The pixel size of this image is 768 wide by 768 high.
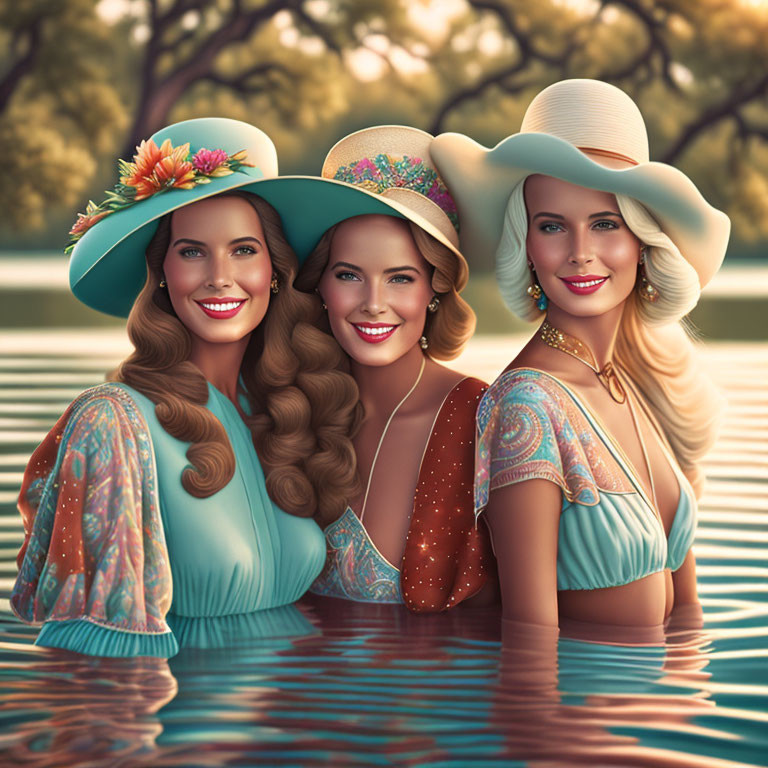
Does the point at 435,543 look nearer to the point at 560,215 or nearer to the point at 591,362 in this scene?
the point at 591,362

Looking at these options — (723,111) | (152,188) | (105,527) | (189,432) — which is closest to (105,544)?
(105,527)

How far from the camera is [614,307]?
15.4 feet

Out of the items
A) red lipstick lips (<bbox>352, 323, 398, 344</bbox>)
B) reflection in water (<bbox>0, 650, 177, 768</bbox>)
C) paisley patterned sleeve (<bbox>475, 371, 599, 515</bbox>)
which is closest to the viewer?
reflection in water (<bbox>0, 650, 177, 768</bbox>)

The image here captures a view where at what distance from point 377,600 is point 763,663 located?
130 cm

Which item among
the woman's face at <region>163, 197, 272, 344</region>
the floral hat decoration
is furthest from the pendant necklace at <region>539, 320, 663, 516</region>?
the floral hat decoration

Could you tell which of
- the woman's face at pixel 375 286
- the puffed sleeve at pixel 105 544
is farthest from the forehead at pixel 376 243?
the puffed sleeve at pixel 105 544

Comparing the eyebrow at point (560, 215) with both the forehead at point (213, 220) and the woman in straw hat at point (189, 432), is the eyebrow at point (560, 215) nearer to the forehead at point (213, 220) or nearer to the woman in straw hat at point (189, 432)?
the woman in straw hat at point (189, 432)

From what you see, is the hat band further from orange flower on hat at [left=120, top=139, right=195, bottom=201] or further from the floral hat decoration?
orange flower on hat at [left=120, top=139, right=195, bottom=201]

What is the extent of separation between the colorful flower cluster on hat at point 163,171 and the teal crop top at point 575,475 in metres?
1.22

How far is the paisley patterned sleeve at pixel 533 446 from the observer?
14.4 ft

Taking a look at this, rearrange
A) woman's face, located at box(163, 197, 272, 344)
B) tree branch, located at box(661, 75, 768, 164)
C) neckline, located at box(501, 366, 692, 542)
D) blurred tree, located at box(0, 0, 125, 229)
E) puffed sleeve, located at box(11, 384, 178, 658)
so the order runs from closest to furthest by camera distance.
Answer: puffed sleeve, located at box(11, 384, 178, 658) → neckline, located at box(501, 366, 692, 542) → woman's face, located at box(163, 197, 272, 344) → blurred tree, located at box(0, 0, 125, 229) → tree branch, located at box(661, 75, 768, 164)

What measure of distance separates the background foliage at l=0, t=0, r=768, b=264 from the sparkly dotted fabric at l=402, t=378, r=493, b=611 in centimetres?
2099

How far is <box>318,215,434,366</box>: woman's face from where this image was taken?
480 centimetres

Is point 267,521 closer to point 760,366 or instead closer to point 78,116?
point 760,366
